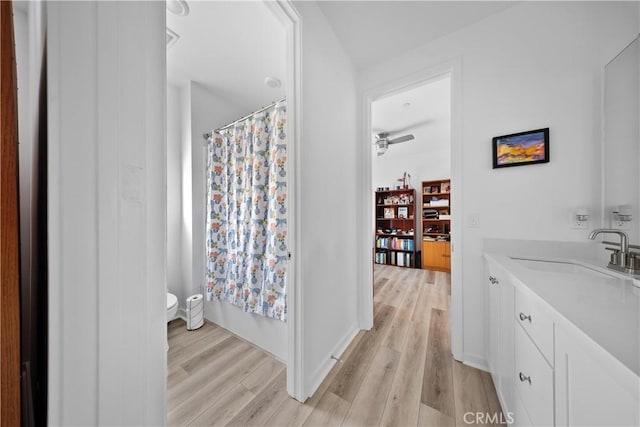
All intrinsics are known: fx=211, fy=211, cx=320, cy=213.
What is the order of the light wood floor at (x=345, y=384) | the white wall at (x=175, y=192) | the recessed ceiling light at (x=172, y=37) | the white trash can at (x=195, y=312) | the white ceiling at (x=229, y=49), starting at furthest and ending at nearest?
the white wall at (x=175, y=192) → the white trash can at (x=195, y=312) → the recessed ceiling light at (x=172, y=37) → the white ceiling at (x=229, y=49) → the light wood floor at (x=345, y=384)

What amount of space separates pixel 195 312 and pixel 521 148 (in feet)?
9.67

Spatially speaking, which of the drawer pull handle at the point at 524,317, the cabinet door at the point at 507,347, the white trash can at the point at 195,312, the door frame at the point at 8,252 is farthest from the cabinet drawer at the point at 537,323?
the white trash can at the point at 195,312

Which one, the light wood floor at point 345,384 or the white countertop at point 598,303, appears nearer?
the white countertop at point 598,303

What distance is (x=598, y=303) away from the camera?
2.23ft

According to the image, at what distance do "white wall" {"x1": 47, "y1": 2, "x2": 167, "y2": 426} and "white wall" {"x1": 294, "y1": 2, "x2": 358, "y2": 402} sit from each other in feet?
2.71

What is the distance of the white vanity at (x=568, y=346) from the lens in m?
0.46

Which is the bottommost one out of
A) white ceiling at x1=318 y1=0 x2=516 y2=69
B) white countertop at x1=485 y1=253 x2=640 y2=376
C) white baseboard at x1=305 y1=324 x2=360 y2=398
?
white baseboard at x1=305 y1=324 x2=360 y2=398

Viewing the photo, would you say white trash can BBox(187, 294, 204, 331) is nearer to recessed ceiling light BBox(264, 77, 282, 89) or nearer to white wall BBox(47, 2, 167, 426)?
white wall BBox(47, 2, 167, 426)

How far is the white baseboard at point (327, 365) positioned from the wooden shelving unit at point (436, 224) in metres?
3.11

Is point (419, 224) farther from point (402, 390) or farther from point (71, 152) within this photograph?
point (71, 152)

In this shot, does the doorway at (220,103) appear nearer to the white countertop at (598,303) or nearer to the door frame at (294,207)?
the door frame at (294,207)

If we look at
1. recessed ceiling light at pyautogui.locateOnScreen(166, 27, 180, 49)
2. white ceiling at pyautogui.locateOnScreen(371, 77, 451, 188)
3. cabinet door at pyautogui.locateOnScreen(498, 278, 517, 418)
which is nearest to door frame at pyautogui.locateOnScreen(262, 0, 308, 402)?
recessed ceiling light at pyautogui.locateOnScreen(166, 27, 180, 49)

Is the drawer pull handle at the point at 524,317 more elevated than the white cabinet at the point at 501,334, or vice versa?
the drawer pull handle at the point at 524,317

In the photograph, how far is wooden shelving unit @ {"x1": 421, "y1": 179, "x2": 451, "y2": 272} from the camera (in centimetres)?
429
